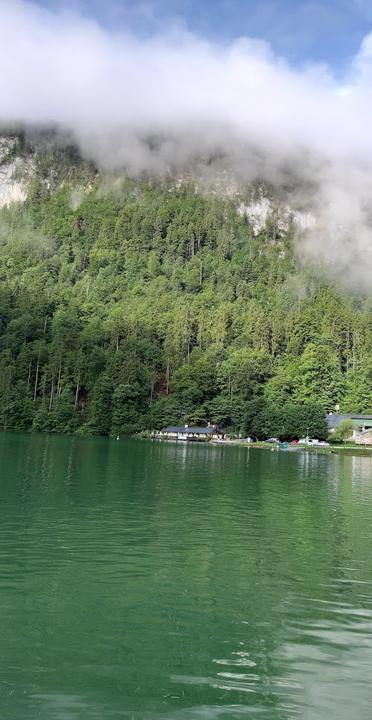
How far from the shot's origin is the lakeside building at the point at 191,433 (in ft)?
418

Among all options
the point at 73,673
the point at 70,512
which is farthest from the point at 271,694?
the point at 70,512

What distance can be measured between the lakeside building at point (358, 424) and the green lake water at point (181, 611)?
92.2 metres

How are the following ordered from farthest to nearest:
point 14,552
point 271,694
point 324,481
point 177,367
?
point 177,367 < point 324,481 < point 14,552 < point 271,694

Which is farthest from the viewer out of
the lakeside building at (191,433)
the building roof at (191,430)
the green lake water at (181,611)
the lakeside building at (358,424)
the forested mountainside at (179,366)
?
the forested mountainside at (179,366)

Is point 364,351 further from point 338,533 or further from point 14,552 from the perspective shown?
point 14,552

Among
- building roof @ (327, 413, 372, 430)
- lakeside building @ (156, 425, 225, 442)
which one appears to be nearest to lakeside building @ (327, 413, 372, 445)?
building roof @ (327, 413, 372, 430)

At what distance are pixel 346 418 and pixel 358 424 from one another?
280cm

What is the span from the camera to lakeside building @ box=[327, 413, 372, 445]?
12019cm

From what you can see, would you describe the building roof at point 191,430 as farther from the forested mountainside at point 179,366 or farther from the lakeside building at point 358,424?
the lakeside building at point 358,424

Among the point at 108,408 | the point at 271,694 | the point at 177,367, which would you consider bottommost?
the point at 271,694

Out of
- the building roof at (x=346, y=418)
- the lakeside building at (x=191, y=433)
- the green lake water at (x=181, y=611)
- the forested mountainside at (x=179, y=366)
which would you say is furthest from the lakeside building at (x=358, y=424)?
the green lake water at (x=181, y=611)

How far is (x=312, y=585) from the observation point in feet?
57.7

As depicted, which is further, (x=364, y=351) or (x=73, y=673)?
(x=364, y=351)

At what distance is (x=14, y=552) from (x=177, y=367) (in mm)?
136365
